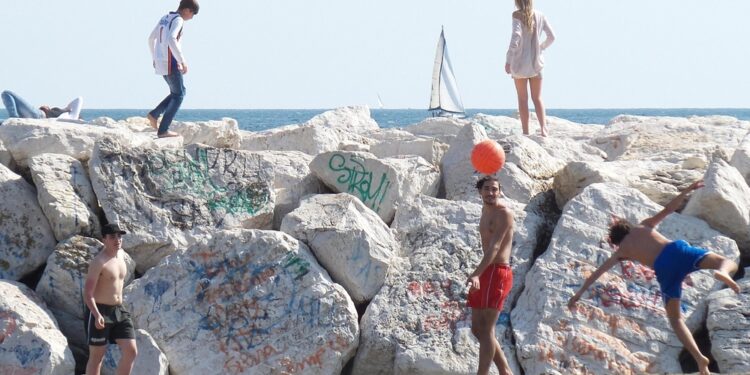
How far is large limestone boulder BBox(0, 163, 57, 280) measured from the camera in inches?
331

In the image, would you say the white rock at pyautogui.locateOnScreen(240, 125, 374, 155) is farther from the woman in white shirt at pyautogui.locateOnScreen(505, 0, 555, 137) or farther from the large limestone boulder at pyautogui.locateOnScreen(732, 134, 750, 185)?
the large limestone boulder at pyautogui.locateOnScreen(732, 134, 750, 185)

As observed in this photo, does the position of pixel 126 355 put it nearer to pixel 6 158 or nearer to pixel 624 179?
pixel 6 158

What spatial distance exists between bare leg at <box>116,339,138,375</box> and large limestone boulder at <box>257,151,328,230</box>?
217cm

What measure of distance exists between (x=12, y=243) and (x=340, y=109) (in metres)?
6.47

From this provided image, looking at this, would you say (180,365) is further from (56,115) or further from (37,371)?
(56,115)

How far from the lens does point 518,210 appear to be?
8.73 m

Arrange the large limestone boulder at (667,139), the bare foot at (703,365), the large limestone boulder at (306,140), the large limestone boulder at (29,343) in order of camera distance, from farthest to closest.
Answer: the large limestone boulder at (306,140), the large limestone boulder at (667,139), the large limestone boulder at (29,343), the bare foot at (703,365)

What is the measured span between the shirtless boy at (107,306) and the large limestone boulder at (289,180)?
2168 mm

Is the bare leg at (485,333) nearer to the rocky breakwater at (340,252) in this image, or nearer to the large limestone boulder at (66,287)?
the rocky breakwater at (340,252)

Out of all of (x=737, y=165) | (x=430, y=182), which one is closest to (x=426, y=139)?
(x=430, y=182)

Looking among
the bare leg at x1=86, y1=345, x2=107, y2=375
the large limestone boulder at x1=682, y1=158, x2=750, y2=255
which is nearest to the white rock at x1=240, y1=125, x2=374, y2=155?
the large limestone boulder at x1=682, y1=158, x2=750, y2=255

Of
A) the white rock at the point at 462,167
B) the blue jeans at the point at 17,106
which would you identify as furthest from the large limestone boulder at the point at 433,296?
the blue jeans at the point at 17,106

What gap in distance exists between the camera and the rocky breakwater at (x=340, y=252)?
25.4 feet

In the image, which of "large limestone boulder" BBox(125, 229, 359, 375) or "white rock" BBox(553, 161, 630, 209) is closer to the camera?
"large limestone boulder" BBox(125, 229, 359, 375)
